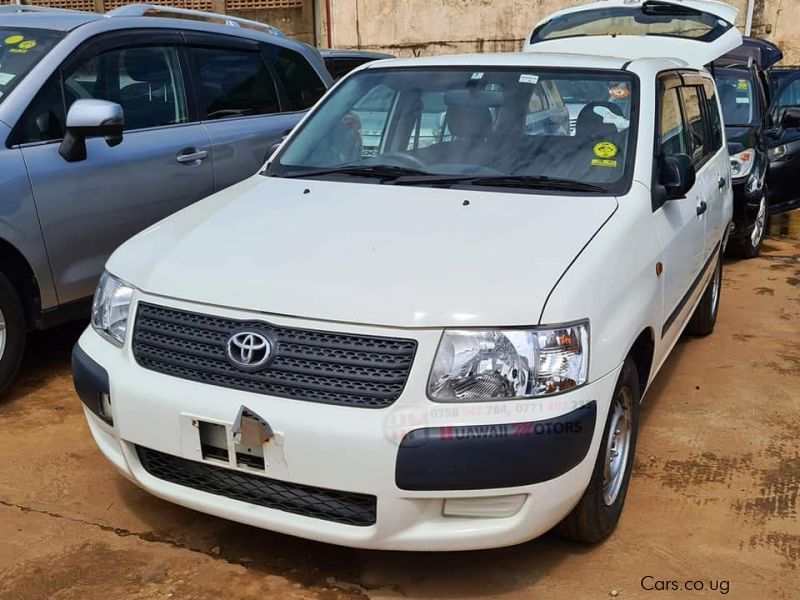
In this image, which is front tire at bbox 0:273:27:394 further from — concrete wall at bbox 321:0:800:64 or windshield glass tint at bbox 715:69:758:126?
concrete wall at bbox 321:0:800:64

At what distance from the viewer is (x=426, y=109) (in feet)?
12.9

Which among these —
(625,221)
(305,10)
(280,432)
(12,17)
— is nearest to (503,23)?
(305,10)

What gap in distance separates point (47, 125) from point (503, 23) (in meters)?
12.8

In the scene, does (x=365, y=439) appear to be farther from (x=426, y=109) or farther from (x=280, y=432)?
(x=426, y=109)

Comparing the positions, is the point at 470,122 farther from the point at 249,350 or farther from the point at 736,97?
the point at 736,97

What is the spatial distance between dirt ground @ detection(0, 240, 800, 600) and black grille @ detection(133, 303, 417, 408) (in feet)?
2.35

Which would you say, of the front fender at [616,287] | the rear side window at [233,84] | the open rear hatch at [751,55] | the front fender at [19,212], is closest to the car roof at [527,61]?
the front fender at [616,287]

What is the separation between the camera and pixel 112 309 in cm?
295

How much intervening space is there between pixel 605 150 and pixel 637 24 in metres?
3.69

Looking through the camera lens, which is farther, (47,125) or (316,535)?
(47,125)

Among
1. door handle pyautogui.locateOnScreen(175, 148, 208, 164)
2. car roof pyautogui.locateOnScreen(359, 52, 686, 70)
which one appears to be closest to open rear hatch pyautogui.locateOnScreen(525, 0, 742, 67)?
car roof pyautogui.locateOnScreen(359, 52, 686, 70)

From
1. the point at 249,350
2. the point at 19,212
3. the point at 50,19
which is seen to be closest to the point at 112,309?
the point at 249,350

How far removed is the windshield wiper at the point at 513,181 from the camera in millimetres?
3319

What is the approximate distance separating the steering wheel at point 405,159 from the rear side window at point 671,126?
1.05 metres
